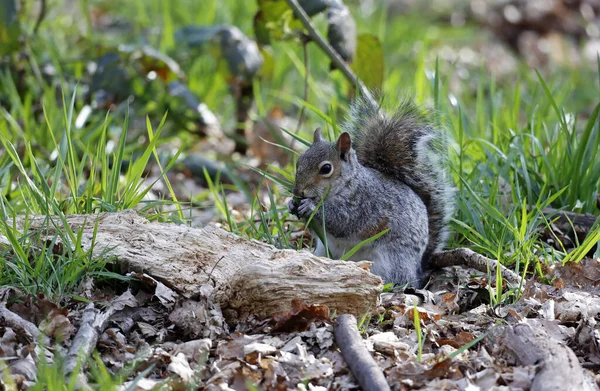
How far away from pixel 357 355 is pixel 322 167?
1146 mm

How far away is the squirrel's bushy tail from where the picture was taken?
3912mm

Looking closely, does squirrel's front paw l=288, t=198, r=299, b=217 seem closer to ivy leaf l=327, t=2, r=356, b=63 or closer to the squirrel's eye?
the squirrel's eye

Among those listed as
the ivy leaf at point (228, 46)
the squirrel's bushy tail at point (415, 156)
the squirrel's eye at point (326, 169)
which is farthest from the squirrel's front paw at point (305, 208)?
the ivy leaf at point (228, 46)

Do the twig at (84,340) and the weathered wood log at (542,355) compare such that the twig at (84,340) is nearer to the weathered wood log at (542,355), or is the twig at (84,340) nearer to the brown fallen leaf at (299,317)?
the brown fallen leaf at (299,317)

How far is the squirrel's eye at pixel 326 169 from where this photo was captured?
3668 mm

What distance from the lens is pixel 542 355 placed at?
9.08 ft

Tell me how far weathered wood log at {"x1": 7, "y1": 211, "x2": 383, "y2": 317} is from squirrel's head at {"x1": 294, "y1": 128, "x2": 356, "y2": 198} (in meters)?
0.50

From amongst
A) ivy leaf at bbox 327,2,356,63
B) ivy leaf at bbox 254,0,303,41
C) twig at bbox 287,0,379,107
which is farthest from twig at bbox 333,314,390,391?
ivy leaf at bbox 254,0,303,41

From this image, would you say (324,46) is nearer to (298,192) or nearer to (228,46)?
(228,46)

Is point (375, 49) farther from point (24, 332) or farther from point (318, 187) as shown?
point (24, 332)

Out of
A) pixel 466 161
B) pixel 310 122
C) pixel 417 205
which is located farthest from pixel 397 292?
pixel 310 122

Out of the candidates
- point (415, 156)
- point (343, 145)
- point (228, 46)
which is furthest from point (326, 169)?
point (228, 46)

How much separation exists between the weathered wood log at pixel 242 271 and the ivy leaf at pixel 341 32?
1.69m

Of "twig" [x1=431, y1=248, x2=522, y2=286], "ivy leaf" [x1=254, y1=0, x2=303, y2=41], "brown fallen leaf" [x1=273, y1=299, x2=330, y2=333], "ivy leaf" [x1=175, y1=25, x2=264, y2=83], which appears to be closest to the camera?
"brown fallen leaf" [x1=273, y1=299, x2=330, y2=333]
